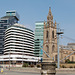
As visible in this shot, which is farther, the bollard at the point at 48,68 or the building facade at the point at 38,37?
the building facade at the point at 38,37

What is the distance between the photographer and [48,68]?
802cm

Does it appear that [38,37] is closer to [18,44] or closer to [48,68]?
[18,44]

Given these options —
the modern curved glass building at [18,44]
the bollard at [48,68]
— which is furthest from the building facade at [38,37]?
the bollard at [48,68]

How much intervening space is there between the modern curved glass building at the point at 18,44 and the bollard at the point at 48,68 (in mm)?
120606

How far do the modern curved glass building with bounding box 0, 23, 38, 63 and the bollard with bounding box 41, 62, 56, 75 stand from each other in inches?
4748

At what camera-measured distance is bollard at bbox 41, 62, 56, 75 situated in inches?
311

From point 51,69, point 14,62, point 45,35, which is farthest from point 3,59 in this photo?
point 51,69

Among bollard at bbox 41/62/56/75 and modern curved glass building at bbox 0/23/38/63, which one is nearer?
bollard at bbox 41/62/56/75

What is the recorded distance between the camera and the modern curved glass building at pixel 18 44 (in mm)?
131087

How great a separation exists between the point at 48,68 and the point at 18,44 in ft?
424

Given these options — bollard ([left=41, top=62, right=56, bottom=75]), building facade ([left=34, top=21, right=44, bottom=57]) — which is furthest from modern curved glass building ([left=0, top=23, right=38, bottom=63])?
bollard ([left=41, top=62, right=56, bottom=75])

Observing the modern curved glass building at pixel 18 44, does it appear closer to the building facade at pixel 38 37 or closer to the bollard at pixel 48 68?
the building facade at pixel 38 37

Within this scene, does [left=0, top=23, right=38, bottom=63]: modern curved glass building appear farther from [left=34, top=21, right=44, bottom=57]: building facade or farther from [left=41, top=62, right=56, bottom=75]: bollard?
[left=41, top=62, right=56, bottom=75]: bollard

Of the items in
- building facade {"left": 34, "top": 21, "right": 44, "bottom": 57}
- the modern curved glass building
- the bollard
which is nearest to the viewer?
the bollard
